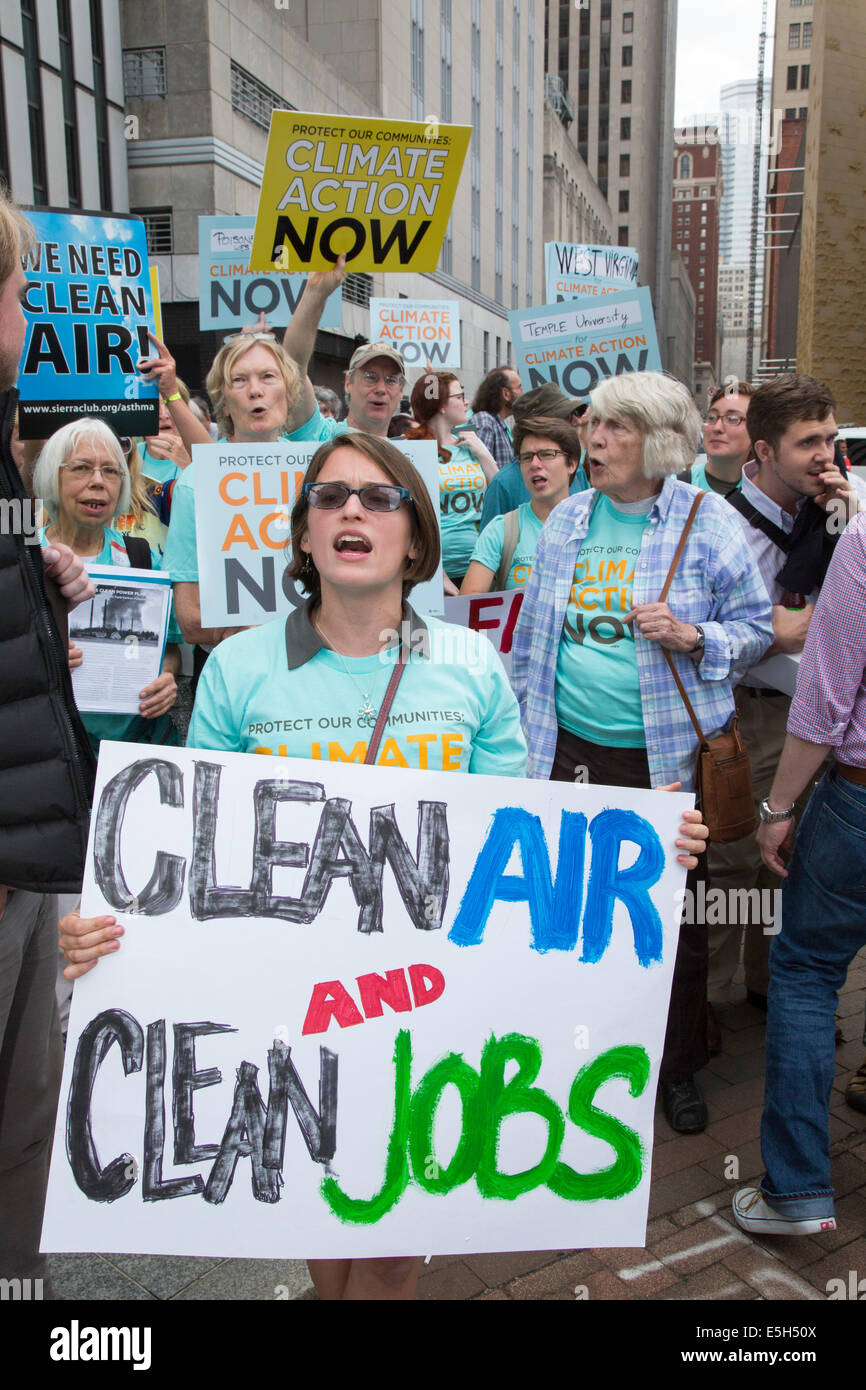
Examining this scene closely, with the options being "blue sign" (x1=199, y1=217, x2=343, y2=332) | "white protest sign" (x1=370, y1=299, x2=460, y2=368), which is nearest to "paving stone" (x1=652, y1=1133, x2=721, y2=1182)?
"blue sign" (x1=199, y1=217, x2=343, y2=332)

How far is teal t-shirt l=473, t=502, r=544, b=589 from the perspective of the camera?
4.55 meters

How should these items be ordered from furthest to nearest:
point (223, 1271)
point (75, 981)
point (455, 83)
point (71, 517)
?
point (455, 83), point (71, 517), point (223, 1271), point (75, 981)

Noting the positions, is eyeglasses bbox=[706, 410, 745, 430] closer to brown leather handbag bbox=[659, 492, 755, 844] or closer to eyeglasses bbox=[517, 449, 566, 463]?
eyeglasses bbox=[517, 449, 566, 463]

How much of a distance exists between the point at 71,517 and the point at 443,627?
194 centimetres

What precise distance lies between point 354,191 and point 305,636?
2.95 m

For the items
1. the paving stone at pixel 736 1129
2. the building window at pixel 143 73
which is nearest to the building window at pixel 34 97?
the building window at pixel 143 73

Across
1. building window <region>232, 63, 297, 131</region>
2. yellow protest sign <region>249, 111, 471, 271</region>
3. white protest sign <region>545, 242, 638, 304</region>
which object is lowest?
yellow protest sign <region>249, 111, 471, 271</region>

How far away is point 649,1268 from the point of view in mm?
2707

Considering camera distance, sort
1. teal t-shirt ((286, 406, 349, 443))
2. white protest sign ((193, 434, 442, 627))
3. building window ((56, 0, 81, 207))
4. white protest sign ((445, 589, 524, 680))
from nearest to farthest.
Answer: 1. white protest sign ((193, 434, 442, 627))
2. teal t-shirt ((286, 406, 349, 443))
3. white protest sign ((445, 589, 524, 680))
4. building window ((56, 0, 81, 207))

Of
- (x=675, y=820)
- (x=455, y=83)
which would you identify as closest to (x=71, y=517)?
(x=675, y=820)

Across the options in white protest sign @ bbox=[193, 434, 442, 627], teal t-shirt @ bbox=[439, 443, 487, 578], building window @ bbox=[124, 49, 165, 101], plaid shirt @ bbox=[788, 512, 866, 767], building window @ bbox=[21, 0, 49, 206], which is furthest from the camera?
building window @ bbox=[124, 49, 165, 101]

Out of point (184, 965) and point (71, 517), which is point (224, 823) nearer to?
point (184, 965)

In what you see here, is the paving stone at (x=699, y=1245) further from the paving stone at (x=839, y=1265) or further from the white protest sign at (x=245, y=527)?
the white protest sign at (x=245, y=527)

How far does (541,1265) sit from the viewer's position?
2.72 m
